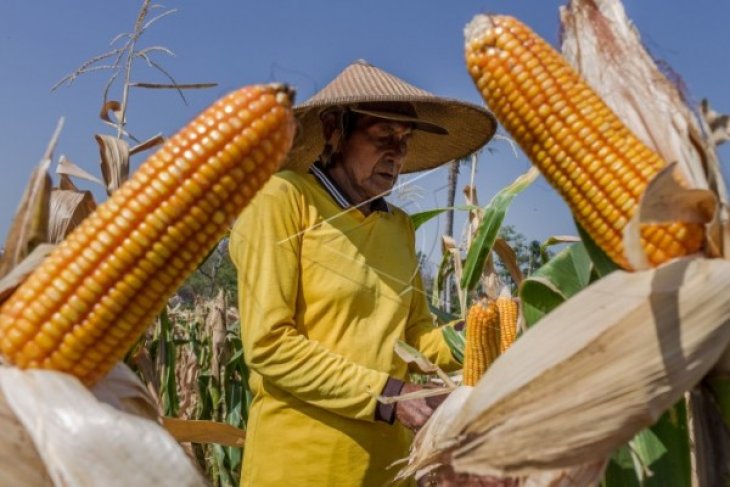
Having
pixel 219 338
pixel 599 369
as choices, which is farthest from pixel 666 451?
pixel 219 338

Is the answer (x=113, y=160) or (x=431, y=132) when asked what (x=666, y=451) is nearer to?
(x=113, y=160)

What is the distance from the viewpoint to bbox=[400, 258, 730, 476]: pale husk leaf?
3.52ft

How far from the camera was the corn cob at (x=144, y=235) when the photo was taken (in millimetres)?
1152

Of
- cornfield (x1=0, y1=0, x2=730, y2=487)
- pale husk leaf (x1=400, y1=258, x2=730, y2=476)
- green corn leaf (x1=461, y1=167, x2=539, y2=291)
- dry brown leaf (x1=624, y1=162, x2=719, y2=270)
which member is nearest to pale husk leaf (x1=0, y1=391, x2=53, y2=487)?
cornfield (x1=0, y1=0, x2=730, y2=487)

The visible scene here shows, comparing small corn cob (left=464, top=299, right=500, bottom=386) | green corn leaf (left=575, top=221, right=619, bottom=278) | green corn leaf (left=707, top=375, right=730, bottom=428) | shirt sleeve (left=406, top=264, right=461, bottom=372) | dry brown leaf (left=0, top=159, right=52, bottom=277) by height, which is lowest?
shirt sleeve (left=406, top=264, right=461, bottom=372)

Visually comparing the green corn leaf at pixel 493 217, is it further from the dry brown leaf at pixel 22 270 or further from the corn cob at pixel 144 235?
the dry brown leaf at pixel 22 270

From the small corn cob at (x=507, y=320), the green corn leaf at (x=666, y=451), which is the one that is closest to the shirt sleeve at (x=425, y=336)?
the small corn cob at (x=507, y=320)

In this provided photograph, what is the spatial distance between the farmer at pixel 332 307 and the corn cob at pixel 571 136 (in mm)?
791

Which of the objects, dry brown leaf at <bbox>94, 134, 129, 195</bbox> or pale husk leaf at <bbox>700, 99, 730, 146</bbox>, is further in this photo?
dry brown leaf at <bbox>94, 134, 129, 195</bbox>

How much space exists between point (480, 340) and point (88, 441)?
1.23 metres

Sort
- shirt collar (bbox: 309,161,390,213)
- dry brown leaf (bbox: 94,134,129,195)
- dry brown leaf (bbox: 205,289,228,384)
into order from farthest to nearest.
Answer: dry brown leaf (bbox: 205,289,228,384) → shirt collar (bbox: 309,161,390,213) → dry brown leaf (bbox: 94,134,129,195)

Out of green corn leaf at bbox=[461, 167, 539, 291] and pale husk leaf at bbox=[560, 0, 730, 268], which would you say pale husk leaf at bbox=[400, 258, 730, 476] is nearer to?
pale husk leaf at bbox=[560, 0, 730, 268]

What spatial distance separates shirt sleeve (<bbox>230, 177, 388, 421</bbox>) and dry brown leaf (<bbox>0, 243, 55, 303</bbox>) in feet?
2.91

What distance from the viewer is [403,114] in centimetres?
264
